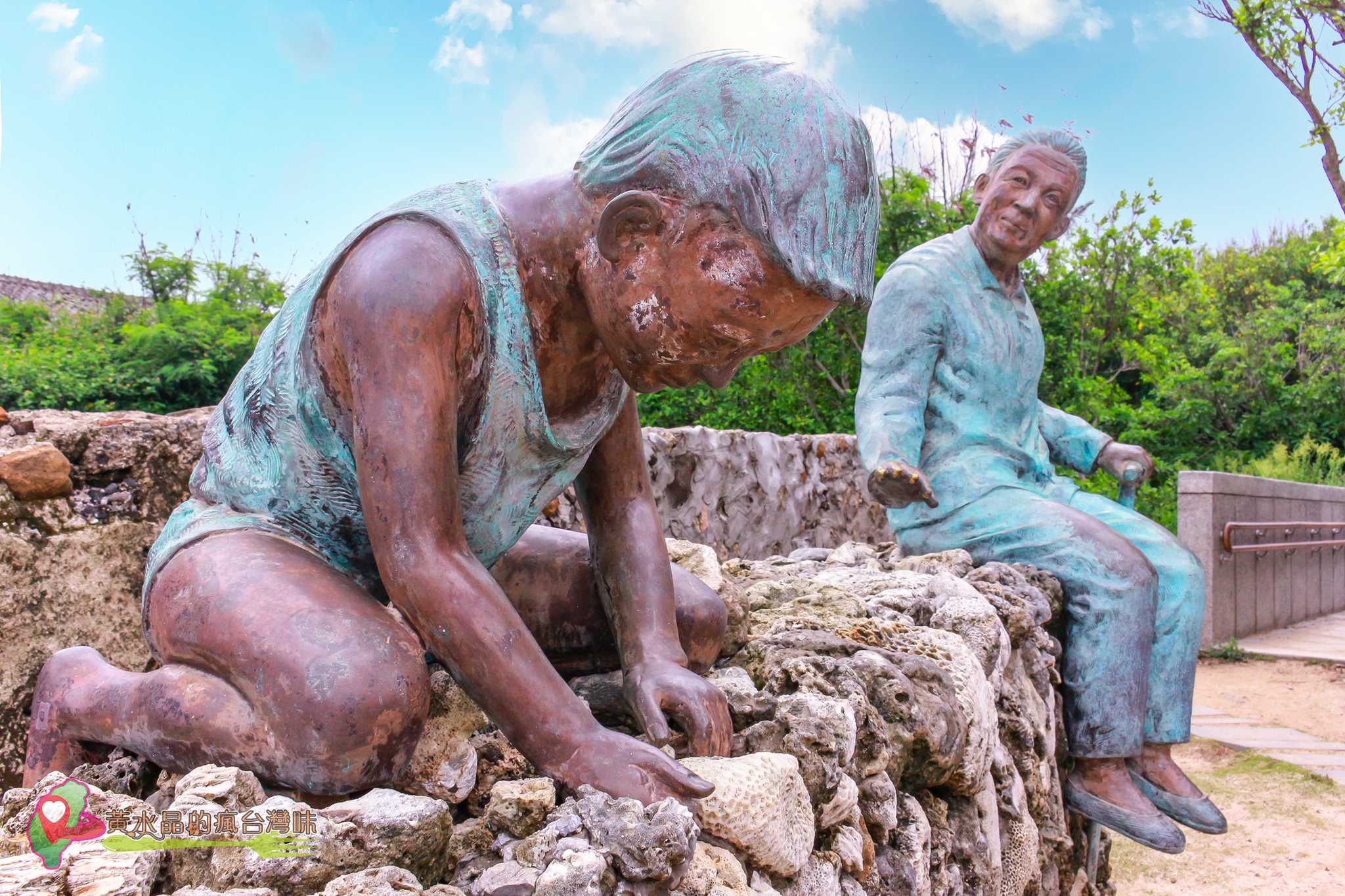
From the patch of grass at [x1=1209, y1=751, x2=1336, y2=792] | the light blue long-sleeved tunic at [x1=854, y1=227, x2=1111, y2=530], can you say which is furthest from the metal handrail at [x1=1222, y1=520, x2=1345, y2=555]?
the light blue long-sleeved tunic at [x1=854, y1=227, x2=1111, y2=530]

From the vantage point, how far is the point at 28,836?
120 centimetres

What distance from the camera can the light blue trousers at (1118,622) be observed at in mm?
3062

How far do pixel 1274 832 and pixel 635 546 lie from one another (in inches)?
132

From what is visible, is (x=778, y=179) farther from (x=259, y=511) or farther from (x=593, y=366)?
(x=259, y=511)

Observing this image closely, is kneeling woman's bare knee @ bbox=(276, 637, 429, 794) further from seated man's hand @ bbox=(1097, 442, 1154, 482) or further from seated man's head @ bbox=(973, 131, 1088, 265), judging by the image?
seated man's hand @ bbox=(1097, 442, 1154, 482)

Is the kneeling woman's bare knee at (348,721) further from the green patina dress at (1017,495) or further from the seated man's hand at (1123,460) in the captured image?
the seated man's hand at (1123,460)

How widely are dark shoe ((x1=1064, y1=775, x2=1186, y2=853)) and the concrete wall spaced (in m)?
3.71

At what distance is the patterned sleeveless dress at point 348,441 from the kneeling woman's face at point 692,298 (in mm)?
141

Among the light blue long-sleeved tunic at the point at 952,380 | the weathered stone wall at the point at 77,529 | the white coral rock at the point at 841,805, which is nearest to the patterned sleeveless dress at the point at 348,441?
the white coral rock at the point at 841,805

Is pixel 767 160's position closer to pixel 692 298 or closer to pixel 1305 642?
pixel 692 298

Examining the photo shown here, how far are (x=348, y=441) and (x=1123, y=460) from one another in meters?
2.96

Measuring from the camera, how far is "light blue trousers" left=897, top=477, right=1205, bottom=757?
10.0 feet

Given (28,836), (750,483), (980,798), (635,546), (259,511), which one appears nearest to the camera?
(28,836)

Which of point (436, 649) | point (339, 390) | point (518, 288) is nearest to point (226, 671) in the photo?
point (436, 649)
